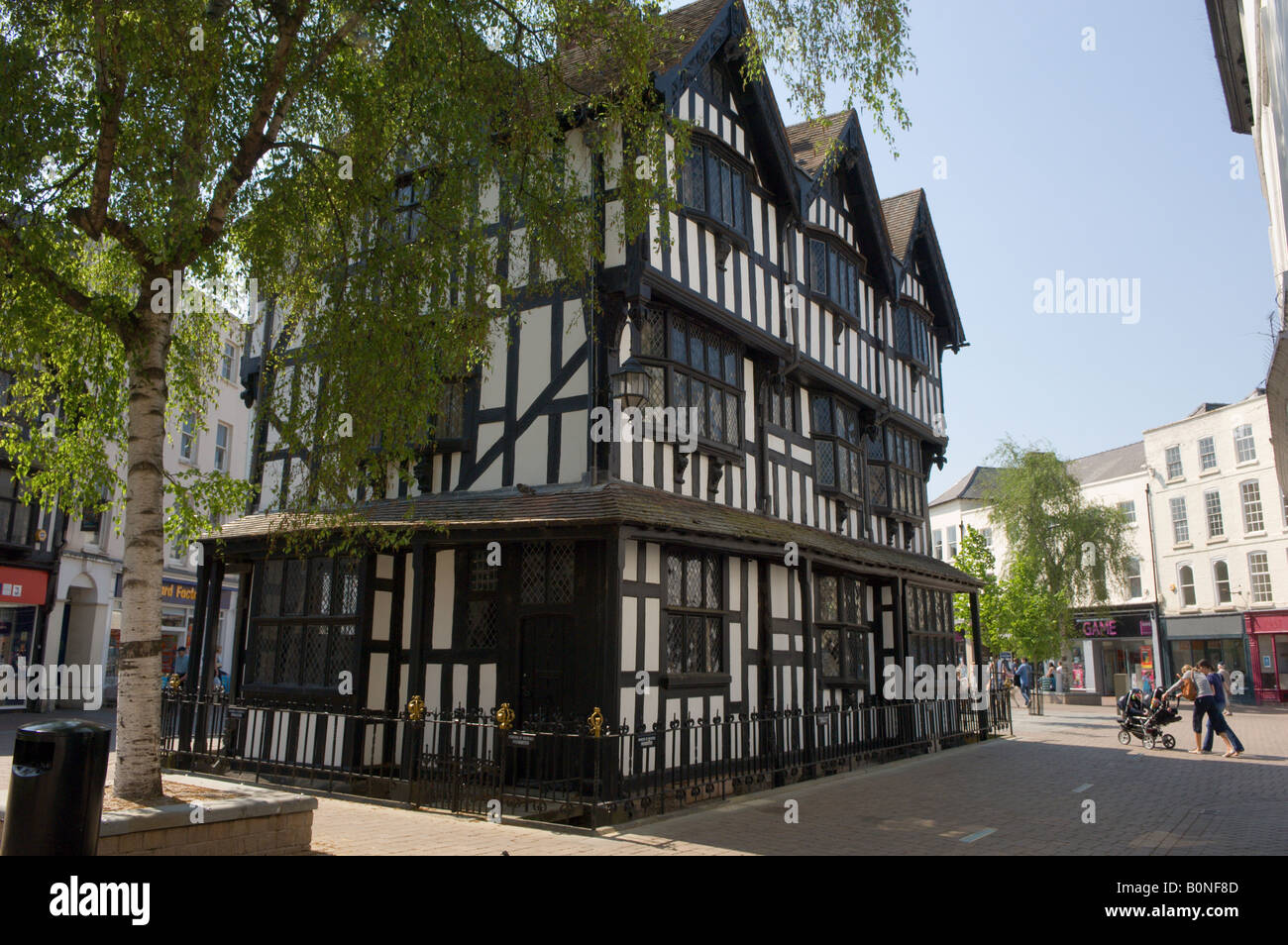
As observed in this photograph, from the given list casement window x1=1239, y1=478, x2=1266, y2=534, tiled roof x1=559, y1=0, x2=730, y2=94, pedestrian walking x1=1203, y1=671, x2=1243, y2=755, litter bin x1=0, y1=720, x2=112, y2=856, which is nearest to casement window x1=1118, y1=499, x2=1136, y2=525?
casement window x1=1239, y1=478, x2=1266, y2=534

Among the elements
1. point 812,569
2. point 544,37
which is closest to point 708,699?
point 812,569

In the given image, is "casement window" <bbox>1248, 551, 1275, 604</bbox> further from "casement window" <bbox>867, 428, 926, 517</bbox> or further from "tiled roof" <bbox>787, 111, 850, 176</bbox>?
"tiled roof" <bbox>787, 111, 850, 176</bbox>

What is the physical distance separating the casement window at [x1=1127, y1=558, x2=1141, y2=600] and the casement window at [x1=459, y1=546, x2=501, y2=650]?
39091 mm

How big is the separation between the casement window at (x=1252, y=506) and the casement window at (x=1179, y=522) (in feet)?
8.97

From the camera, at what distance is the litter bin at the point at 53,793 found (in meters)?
5.04

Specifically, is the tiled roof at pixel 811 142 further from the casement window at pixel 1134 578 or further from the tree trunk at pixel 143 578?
the casement window at pixel 1134 578

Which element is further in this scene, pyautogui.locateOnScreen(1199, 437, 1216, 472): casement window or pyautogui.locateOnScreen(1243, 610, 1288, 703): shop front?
pyautogui.locateOnScreen(1199, 437, 1216, 472): casement window

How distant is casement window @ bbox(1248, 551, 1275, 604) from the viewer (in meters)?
36.5

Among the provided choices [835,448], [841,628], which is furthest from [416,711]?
[835,448]

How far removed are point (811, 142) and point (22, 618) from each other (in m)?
24.6

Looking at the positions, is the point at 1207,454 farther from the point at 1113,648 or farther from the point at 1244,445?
the point at 1113,648

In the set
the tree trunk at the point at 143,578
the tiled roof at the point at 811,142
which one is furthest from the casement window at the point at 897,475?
the tree trunk at the point at 143,578

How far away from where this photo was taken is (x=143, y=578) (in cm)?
712

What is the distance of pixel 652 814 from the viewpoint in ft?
32.3
